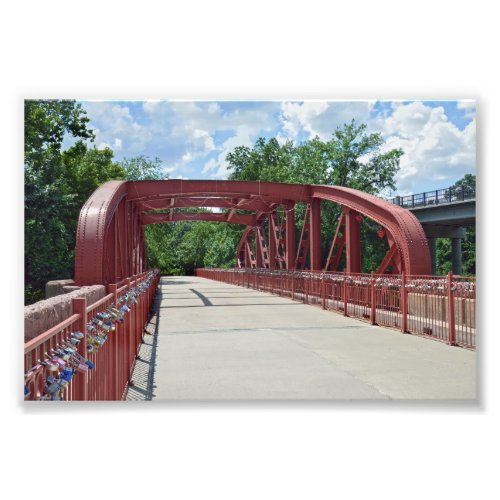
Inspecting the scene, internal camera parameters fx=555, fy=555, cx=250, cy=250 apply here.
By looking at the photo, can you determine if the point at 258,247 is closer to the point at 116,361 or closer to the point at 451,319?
the point at 451,319

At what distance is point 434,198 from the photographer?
2744 centimetres

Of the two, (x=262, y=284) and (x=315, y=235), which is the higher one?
(x=315, y=235)

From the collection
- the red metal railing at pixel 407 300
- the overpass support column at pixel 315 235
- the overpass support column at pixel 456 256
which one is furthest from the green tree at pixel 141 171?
the red metal railing at pixel 407 300

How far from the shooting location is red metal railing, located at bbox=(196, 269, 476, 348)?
31.5ft

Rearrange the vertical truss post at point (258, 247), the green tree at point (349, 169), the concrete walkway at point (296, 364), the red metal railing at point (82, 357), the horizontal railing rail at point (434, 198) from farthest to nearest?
the vertical truss post at point (258, 247), the green tree at point (349, 169), the horizontal railing rail at point (434, 198), the concrete walkway at point (296, 364), the red metal railing at point (82, 357)

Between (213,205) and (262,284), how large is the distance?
224 inches

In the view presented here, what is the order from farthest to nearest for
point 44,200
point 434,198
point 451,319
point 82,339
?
1. point 434,198
2. point 44,200
3. point 451,319
4. point 82,339

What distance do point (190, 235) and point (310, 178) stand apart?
34.0 meters

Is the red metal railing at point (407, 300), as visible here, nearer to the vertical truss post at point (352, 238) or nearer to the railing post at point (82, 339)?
the vertical truss post at point (352, 238)

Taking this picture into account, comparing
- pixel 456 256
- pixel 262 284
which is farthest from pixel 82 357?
pixel 456 256

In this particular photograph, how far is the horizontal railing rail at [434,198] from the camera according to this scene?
23.6 metres

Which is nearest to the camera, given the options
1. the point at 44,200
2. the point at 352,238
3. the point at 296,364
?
the point at 296,364

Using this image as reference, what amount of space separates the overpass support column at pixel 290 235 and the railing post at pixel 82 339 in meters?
20.5
